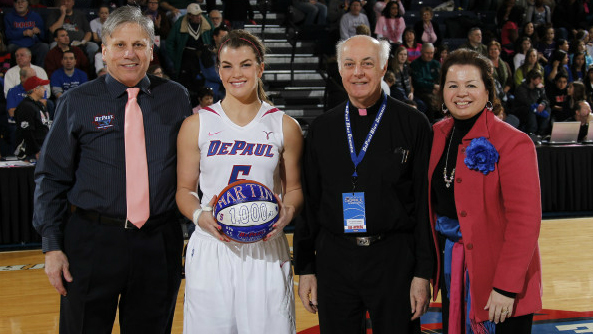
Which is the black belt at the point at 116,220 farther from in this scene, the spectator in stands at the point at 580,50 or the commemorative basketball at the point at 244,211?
the spectator in stands at the point at 580,50

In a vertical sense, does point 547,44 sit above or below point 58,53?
above

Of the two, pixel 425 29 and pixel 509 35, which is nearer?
pixel 425 29

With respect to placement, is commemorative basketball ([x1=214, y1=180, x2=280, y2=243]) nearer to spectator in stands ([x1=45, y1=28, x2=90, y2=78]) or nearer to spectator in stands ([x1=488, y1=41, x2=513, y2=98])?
spectator in stands ([x1=45, y1=28, x2=90, y2=78])

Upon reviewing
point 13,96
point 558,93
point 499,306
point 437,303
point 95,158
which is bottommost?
point 437,303

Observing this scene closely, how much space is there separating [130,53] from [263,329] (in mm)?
1224

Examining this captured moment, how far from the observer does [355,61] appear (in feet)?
8.38

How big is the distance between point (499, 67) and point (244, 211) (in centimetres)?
931

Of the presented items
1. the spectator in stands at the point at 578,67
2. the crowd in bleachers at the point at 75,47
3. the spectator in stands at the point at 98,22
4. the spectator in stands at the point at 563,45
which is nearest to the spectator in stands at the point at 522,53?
the spectator in stands at the point at 563,45

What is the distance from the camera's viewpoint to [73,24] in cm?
939

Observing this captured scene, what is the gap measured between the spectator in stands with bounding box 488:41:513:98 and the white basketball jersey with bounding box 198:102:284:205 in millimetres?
8809

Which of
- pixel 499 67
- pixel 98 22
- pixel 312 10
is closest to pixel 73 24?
pixel 98 22

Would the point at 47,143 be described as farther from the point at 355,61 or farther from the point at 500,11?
the point at 500,11

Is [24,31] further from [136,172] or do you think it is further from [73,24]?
[136,172]

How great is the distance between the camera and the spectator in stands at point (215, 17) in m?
9.73
